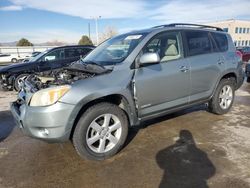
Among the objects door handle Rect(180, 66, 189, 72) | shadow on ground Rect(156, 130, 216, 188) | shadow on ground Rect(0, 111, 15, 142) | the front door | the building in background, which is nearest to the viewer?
shadow on ground Rect(156, 130, 216, 188)

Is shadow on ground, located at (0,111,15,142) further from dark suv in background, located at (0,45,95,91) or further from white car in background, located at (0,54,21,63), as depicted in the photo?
white car in background, located at (0,54,21,63)

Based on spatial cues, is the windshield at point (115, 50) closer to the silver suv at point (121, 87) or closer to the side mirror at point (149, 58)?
the silver suv at point (121, 87)

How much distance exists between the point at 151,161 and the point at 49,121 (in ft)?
5.03

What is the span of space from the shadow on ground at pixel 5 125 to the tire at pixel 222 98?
4.25 metres

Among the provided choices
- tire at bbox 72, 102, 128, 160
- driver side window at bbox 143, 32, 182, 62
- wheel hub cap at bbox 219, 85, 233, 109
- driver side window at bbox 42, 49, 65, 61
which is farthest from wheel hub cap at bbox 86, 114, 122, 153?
driver side window at bbox 42, 49, 65, 61

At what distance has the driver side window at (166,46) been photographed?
4230 millimetres

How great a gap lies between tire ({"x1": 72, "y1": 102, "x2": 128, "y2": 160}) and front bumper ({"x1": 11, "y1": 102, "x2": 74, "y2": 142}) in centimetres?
21

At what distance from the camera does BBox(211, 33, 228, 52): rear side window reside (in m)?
5.32

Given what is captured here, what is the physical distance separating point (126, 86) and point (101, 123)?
2.18 feet

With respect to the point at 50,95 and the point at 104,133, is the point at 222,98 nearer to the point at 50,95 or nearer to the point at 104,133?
the point at 104,133

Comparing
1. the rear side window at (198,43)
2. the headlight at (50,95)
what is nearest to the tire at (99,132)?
the headlight at (50,95)

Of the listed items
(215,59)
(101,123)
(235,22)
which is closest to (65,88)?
(101,123)

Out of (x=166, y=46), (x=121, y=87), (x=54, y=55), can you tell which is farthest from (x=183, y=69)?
(x=54, y=55)

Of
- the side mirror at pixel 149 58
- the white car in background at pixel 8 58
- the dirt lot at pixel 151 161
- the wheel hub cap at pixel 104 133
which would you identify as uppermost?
the side mirror at pixel 149 58
